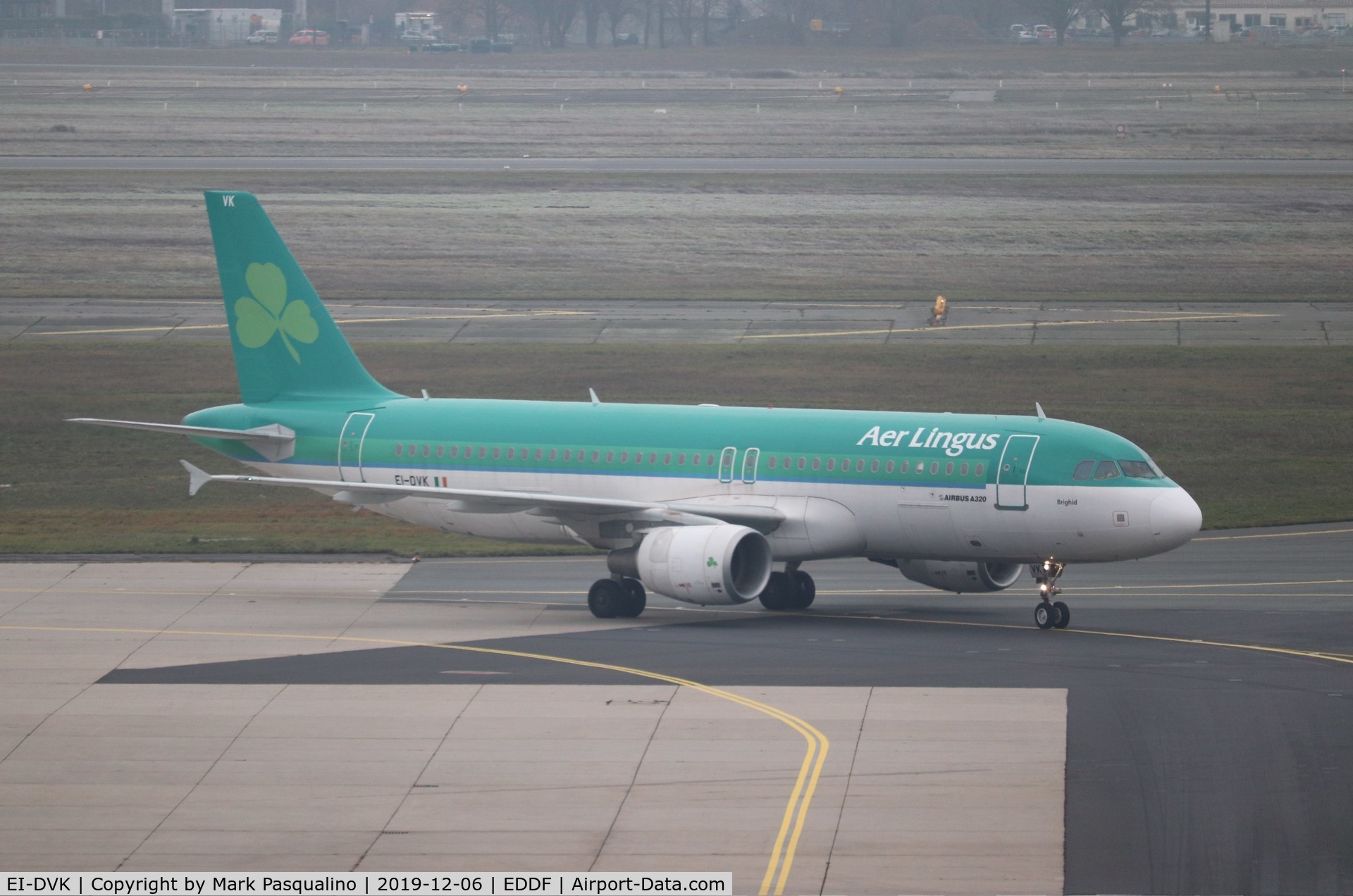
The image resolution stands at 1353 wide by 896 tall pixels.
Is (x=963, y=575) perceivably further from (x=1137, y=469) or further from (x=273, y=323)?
(x=273, y=323)

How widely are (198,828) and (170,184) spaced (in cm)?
8850

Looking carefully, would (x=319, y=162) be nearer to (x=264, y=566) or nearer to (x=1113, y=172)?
(x=1113, y=172)

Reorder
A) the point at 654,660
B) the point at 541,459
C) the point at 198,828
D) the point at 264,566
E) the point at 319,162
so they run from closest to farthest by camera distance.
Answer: the point at 198,828 → the point at 654,660 → the point at 541,459 → the point at 264,566 → the point at 319,162

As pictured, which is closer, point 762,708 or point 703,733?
point 703,733

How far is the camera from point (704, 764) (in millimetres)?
26750

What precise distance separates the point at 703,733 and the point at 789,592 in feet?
38.7

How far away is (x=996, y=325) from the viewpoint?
76.0m

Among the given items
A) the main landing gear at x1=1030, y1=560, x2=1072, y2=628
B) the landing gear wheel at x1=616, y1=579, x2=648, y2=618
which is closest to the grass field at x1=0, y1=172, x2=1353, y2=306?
the landing gear wheel at x1=616, y1=579, x2=648, y2=618

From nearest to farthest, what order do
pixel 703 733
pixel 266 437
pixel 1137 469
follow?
pixel 703 733, pixel 1137 469, pixel 266 437

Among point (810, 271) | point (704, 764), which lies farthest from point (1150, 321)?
point (704, 764)

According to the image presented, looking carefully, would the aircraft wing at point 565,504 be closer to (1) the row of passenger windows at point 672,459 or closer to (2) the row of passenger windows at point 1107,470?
(1) the row of passenger windows at point 672,459

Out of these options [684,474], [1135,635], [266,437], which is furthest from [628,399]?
[1135,635]

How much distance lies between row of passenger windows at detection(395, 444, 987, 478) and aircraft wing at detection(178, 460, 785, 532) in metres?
0.98

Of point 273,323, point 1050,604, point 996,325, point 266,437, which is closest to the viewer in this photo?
point 1050,604
